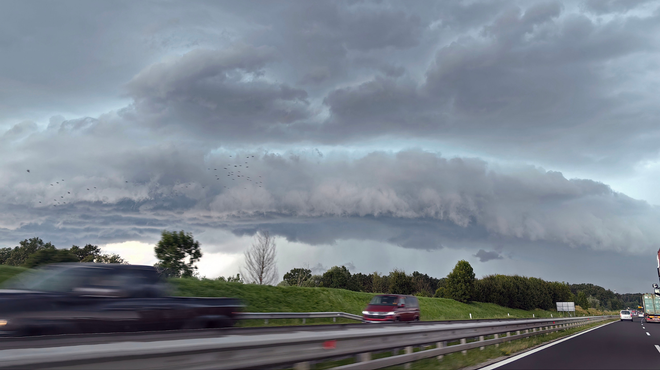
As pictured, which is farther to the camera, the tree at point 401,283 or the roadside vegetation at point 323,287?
the tree at point 401,283

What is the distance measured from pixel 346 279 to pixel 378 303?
84637mm

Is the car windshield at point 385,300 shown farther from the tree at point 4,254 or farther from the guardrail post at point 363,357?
the tree at point 4,254

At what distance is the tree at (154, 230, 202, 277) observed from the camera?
41.9 metres

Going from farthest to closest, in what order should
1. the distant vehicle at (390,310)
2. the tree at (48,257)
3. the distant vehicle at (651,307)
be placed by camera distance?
the distant vehicle at (651,307) < the tree at (48,257) < the distant vehicle at (390,310)

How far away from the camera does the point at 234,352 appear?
4.97 meters

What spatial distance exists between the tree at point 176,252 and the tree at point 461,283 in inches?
1781

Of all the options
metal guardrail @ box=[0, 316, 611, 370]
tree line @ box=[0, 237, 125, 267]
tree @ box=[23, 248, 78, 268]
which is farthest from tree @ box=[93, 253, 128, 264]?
metal guardrail @ box=[0, 316, 611, 370]

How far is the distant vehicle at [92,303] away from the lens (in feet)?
24.1

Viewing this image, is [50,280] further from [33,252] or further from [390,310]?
[33,252]

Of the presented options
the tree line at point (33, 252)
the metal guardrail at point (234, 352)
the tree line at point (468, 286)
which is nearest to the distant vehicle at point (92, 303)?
the metal guardrail at point (234, 352)

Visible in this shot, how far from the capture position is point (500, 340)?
47.7 feet

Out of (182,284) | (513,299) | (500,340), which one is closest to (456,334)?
(500,340)

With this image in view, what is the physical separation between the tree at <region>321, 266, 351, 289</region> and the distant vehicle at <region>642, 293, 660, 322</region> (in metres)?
56.9

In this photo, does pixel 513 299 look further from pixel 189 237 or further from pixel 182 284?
pixel 182 284
